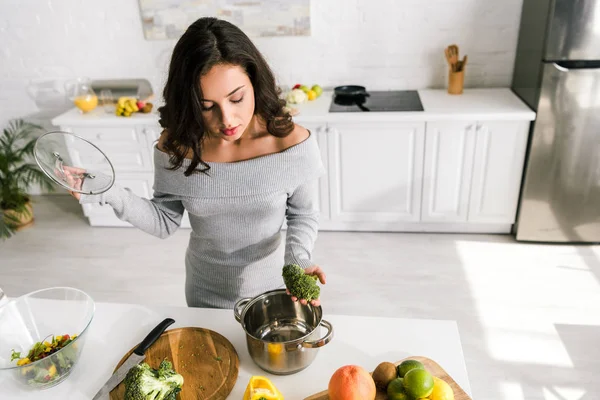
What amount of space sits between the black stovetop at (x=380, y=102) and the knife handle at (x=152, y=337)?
1.96 m

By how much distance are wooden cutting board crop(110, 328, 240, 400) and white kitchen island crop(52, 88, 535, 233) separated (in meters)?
1.84

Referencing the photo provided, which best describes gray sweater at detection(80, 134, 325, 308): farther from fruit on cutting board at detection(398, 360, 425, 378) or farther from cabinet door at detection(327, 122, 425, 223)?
cabinet door at detection(327, 122, 425, 223)

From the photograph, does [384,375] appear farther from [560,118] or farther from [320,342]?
[560,118]

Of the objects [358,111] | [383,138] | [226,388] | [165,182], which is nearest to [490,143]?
[383,138]

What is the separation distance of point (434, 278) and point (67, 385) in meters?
2.03

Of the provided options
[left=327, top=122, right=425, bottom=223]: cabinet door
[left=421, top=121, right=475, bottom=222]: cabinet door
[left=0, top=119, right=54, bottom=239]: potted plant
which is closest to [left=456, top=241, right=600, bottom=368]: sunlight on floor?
[left=421, top=121, right=475, bottom=222]: cabinet door

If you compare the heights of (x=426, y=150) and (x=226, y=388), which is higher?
(x=226, y=388)

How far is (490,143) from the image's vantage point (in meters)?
2.70

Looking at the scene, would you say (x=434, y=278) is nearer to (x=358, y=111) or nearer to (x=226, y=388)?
(x=358, y=111)

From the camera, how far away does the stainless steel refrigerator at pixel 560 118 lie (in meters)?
2.39

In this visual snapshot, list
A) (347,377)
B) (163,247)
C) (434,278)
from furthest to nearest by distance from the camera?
1. (163,247)
2. (434,278)
3. (347,377)

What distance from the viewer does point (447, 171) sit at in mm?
2803

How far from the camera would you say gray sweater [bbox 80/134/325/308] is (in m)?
1.28

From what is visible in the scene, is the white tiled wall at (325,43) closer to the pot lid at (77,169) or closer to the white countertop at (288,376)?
the pot lid at (77,169)
